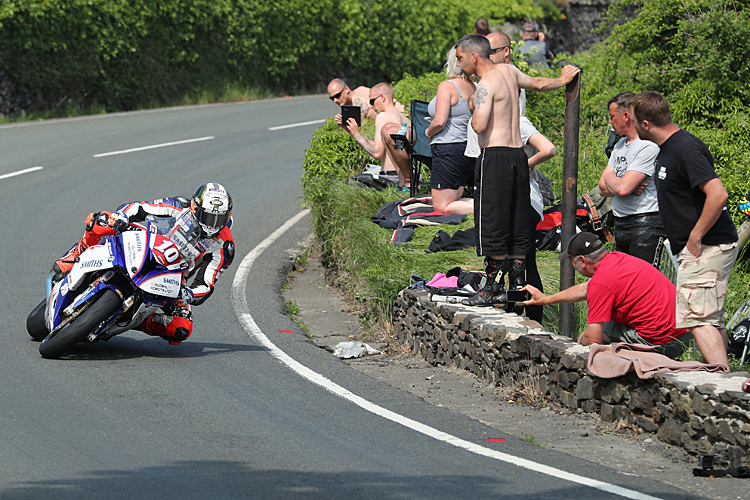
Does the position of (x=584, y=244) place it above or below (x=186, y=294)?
above

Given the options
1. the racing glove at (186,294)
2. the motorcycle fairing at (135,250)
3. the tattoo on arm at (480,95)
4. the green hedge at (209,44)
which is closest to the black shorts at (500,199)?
the tattoo on arm at (480,95)

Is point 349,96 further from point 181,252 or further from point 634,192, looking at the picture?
→ point 634,192

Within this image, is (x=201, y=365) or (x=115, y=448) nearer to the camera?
(x=115, y=448)

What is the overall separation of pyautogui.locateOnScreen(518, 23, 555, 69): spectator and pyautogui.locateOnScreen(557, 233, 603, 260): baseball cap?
10.5 metres

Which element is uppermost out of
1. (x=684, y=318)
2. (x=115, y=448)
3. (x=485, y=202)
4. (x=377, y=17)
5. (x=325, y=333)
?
(x=377, y=17)

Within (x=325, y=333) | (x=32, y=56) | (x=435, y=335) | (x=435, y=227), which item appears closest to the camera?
(x=435, y=335)

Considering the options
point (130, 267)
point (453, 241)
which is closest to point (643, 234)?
point (453, 241)

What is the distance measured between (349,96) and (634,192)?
6.03m

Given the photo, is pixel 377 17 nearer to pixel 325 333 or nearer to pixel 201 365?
pixel 325 333

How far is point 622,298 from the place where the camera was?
7.42 m

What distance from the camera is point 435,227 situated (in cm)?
1190

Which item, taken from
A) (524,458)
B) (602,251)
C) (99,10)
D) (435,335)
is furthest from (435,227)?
(99,10)

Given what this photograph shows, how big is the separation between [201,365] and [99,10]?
49.7ft

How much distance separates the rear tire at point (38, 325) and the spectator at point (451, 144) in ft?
15.1
